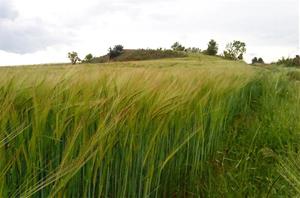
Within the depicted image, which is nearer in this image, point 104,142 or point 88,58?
point 104,142

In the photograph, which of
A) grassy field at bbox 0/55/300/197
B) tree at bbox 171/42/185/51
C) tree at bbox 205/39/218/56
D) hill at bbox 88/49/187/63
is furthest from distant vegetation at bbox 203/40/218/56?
grassy field at bbox 0/55/300/197

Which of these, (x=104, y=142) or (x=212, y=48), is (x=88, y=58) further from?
(x=104, y=142)

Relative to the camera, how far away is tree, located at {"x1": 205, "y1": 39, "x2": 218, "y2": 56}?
172 feet

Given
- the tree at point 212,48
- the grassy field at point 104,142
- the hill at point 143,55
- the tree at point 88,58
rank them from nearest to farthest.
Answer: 1. the grassy field at point 104,142
2. the hill at point 143,55
3. the tree at point 88,58
4. the tree at point 212,48

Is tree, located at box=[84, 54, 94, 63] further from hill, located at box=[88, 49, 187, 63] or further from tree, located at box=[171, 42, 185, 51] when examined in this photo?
tree, located at box=[171, 42, 185, 51]

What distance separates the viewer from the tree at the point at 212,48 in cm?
5238

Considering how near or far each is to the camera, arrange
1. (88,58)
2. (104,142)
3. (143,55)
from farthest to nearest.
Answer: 1. (88,58)
2. (143,55)
3. (104,142)

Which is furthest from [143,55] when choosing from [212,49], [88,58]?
[212,49]

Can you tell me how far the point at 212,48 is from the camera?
52781 millimetres

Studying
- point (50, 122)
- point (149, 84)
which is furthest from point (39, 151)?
point (149, 84)

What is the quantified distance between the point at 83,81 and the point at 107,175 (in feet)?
1.36

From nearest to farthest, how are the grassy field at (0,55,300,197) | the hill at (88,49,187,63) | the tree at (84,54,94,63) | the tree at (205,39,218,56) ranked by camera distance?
the grassy field at (0,55,300,197) < the hill at (88,49,187,63) < the tree at (84,54,94,63) < the tree at (205,39,218,56)

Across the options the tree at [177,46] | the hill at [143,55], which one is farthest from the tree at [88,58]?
the tree at [177,46]

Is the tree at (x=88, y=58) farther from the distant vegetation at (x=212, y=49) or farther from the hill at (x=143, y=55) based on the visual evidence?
the distant vegetation at (x=212, y=49)
